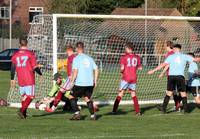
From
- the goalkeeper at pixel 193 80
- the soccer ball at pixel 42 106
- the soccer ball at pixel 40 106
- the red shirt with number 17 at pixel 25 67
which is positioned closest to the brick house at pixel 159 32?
the goalkeeper at pixel 193 80

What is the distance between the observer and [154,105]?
20219 mm

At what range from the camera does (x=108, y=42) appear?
2914 centimetres

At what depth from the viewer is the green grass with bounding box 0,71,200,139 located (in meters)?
13.0

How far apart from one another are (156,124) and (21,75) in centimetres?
352

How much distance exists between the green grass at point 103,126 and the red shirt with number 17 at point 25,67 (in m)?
0.94

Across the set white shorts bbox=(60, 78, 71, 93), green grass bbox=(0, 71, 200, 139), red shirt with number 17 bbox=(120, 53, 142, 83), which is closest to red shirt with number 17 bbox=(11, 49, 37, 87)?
green grass bbox=(0, 71, 200, 139)

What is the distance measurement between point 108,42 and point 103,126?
14855 mm

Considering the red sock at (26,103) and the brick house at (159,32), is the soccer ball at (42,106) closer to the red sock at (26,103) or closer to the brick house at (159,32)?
the red sock at (26,103)

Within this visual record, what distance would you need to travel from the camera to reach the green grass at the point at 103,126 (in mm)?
12977

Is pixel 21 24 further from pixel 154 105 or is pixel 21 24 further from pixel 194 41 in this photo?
pixel 154 105

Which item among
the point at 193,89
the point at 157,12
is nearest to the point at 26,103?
the point at 193,89

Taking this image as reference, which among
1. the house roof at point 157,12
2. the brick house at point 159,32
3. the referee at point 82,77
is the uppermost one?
the house roof at point 157,12

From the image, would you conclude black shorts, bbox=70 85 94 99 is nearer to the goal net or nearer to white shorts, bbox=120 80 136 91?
white shorts, bbox=120 80 136 91

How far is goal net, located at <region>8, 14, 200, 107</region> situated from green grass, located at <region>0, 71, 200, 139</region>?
2910 millimetres
